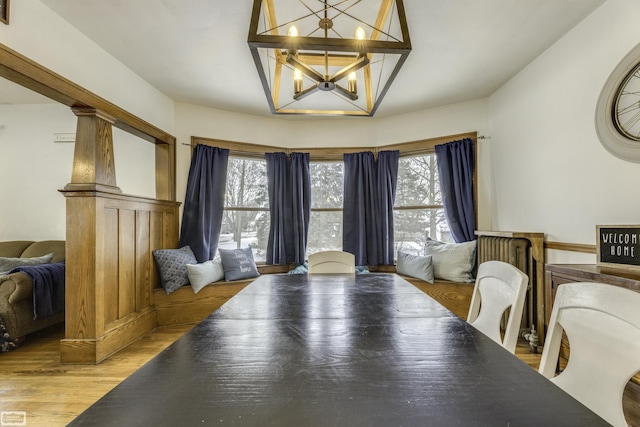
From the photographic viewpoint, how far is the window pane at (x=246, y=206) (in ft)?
12.8

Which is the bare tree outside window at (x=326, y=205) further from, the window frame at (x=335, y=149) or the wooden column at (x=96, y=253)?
the wooden column at (x=96, y=253)

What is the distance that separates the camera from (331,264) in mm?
2783

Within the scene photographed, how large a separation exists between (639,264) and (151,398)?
7.60ft

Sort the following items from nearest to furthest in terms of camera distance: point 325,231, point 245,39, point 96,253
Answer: point 245,39, point 96,253, point 325,231

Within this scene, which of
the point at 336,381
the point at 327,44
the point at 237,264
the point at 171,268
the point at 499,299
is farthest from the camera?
the point at 237,264

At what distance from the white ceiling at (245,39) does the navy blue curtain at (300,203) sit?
1005 mm

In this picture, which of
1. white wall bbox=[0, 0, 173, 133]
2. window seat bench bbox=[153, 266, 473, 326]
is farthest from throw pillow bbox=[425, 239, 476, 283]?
white wall bbox=[0, 0, 173, 133]

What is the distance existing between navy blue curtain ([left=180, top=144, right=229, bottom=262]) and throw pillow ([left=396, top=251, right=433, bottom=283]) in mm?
2268

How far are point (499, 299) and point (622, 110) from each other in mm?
1559

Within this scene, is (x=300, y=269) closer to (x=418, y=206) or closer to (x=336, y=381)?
(x=418, y=206)

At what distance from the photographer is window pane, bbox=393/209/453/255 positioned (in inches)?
148

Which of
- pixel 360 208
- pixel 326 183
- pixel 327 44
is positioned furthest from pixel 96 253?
pixel 360 208

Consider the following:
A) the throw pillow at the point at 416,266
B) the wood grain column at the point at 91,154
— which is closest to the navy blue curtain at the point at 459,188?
the throw pillow at the point at 416,266

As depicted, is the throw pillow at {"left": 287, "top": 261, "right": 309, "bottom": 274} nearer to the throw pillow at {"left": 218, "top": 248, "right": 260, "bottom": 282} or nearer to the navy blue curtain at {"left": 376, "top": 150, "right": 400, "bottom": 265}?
the throw pillow at {"left": 218, "top": 248, "right": 260, "bottom": 282}
